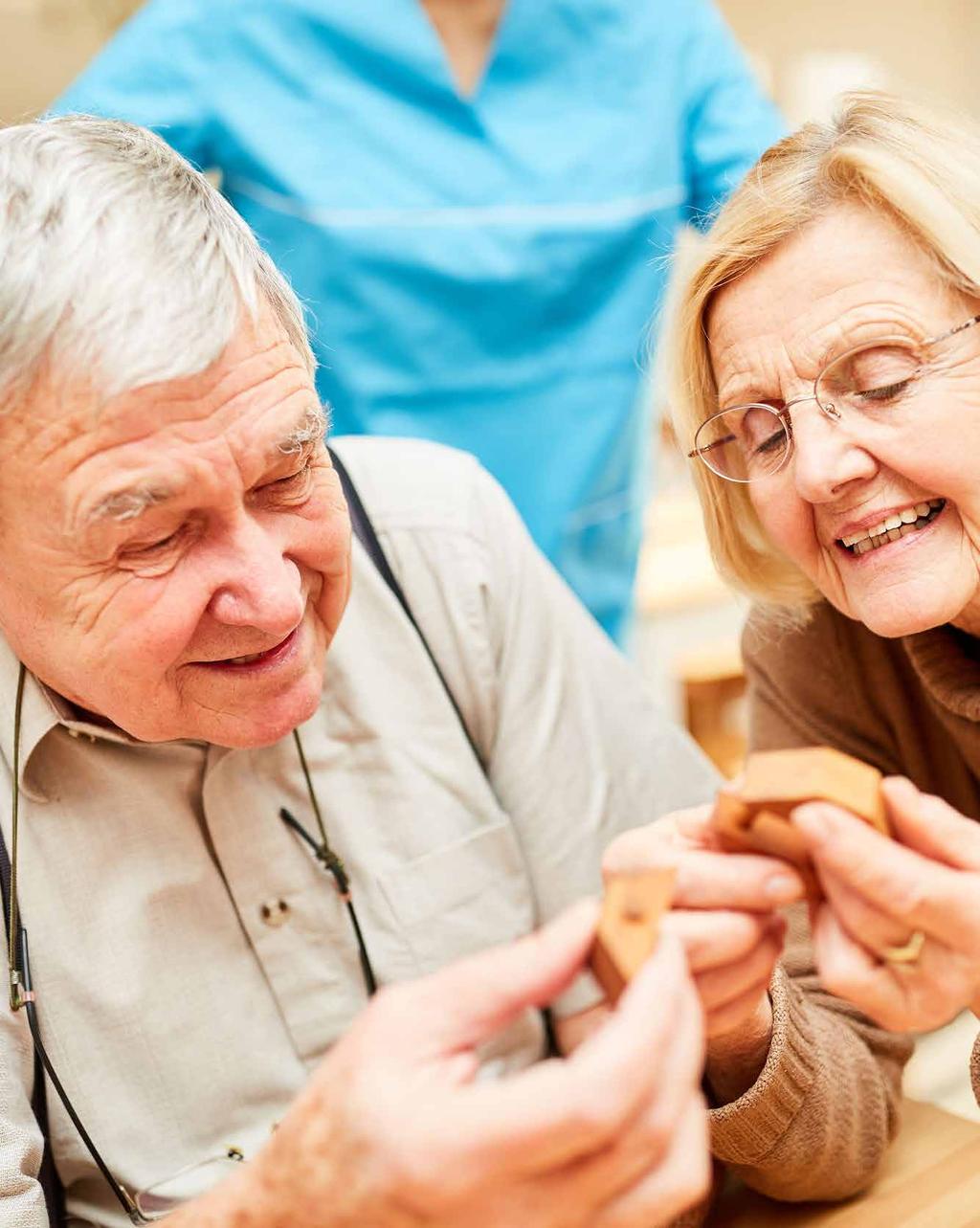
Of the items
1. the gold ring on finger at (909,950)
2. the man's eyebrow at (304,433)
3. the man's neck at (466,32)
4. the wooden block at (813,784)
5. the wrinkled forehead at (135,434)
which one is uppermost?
the man's neck at (466,32)

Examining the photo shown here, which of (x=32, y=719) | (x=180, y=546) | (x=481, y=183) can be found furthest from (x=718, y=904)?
(x=481, y=183)

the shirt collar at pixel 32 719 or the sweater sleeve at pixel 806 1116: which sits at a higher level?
the shirt collar at pixel 32 719

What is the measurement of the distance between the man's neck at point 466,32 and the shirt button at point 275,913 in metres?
1.36

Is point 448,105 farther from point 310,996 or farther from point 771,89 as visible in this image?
point 771,89

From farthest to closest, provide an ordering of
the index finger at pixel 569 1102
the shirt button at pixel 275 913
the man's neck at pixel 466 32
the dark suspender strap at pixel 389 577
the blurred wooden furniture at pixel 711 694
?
the blurred wooden furniture at pixel 711 694 → the man's neck at pixel 466 32 → the dark suspender strap at pixel 389 577 → the shirt button at pixel 275 913 → the index finger at pixel 569 1102

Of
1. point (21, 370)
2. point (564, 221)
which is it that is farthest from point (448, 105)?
point (21, 370)

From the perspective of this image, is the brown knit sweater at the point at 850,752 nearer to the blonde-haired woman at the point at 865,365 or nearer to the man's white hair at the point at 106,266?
the blonde-haired woman at the point at 865,365

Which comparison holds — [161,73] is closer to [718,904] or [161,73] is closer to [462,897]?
[462,897]

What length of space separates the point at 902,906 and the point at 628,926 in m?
0.17

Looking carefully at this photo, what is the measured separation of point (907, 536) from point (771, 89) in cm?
315

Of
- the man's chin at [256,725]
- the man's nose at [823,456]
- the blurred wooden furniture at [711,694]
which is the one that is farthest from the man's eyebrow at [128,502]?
the blurred wooden furniture at [711,694]

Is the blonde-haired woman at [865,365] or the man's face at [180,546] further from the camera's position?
the blonde-haired woman at [865,365]

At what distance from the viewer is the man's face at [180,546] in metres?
1.00

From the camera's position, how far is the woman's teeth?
1192mm
